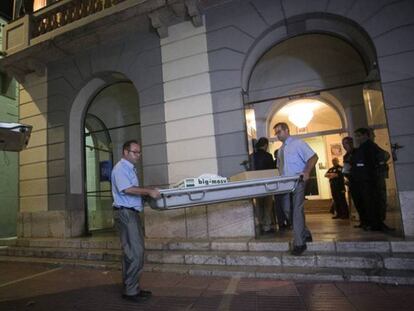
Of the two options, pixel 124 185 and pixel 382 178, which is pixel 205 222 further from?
pixel 382 178

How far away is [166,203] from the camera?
159 inches

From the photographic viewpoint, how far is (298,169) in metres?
4.72

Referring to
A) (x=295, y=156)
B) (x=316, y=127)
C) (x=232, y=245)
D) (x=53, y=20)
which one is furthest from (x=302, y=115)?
(x=53, y=20)

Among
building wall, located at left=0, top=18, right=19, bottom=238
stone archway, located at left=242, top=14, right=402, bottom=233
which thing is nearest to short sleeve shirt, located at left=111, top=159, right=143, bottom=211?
stone archway, located at left=242, top=14, right=402, bottom=233

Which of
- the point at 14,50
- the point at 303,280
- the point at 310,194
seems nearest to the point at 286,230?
the point at 303,280

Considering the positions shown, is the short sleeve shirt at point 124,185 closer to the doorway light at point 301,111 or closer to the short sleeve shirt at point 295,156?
the short sleeve shirt at point 295,156

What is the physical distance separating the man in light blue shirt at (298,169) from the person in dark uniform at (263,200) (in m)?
1.38

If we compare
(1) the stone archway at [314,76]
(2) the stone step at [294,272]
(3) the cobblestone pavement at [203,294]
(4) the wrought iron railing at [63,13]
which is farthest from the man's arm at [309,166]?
(4) the wrought iron railing at [63,13]

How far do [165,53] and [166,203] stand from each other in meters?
4.15

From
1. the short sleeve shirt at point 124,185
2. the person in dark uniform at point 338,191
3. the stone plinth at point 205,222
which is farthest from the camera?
the person in dark uniform at point 338,191

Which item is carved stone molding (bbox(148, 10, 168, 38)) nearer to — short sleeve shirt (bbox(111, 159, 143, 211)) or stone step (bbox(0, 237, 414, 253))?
short sleeve shirt (bbox(111, 159, 143, 211))

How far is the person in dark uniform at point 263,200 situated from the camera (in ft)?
20.6

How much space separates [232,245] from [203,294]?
→ 4.94 ft

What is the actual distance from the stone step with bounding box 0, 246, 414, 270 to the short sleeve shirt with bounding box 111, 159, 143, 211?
1.81m
